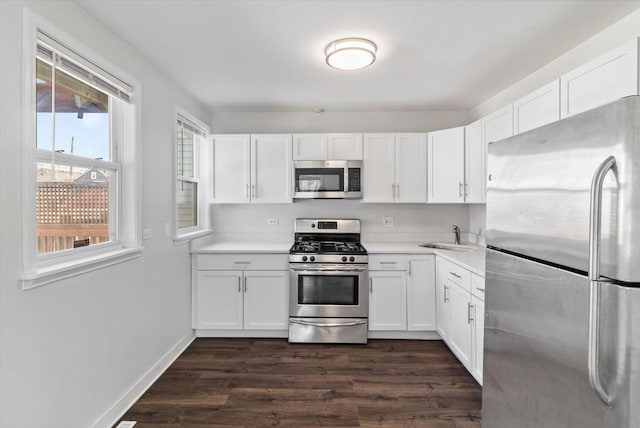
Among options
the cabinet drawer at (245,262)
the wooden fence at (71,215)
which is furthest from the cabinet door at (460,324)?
the wooden fence at (71,215)

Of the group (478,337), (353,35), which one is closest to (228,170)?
(353,35)

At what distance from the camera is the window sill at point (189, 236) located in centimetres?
294

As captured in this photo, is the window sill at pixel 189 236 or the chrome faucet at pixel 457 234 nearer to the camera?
the window sill at pixel 189 236

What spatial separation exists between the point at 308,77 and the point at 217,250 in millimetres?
1854

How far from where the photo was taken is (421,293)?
3271 mm

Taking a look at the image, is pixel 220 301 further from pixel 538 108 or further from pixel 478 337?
pixel 538 108

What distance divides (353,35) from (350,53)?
12cm

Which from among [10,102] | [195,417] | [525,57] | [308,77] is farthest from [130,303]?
[525,57]

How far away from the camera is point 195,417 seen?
2113 millimetres

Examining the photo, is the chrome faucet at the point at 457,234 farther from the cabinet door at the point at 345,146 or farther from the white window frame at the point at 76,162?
the white window frame at the point at 76,162

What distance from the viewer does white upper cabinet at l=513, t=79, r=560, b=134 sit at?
1.96 metres

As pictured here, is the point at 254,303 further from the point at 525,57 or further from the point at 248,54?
the point at 525,57

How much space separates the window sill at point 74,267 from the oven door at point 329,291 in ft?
4.96

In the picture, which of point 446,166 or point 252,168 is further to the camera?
point 252,168
